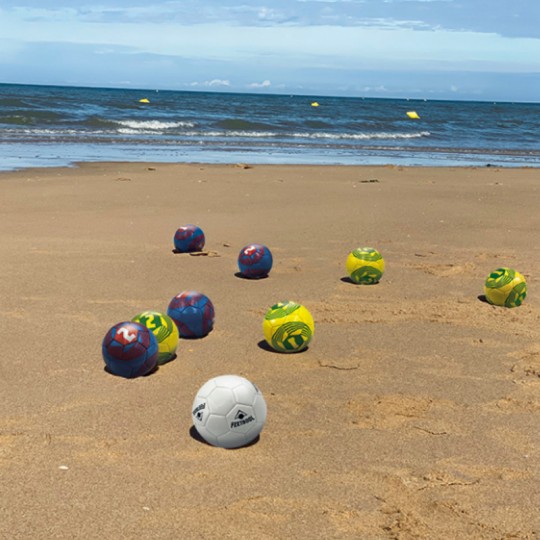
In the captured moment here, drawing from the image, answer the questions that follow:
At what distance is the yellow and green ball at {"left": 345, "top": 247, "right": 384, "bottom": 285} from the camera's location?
27.6 feet

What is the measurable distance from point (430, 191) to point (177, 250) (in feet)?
25.7

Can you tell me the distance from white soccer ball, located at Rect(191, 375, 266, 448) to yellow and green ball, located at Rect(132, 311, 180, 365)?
1275 mm

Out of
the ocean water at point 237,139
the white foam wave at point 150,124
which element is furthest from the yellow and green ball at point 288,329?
the white foam wave at point 150,124

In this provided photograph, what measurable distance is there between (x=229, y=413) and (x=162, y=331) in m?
1.52

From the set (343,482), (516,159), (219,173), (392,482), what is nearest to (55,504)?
(343,482)

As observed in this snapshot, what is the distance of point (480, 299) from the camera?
811 cm

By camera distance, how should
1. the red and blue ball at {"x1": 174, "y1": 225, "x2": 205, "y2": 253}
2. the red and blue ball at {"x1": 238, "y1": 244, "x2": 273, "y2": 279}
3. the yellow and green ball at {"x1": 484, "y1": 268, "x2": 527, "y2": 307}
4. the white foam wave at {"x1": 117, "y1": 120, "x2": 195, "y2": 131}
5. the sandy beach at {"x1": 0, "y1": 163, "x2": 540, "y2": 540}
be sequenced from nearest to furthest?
the sandy beach at {"x1": 0, "y1": 163, "x2": 540, "y2": 540} < the yellow and green ball at {"x1": 484, "y1": 268, "x2": 527, "y2": 307} < the red and blue ball at {"x1": 238, "y1": 244, "x2": 273, "y2": 279} < the red and blue ball at {"x1": 174, "y1": 225, "x2": 205, "y2": 253} < the white foam wave at {"x1": 117, "y1": 120, "x2": 195, "y2": 131}

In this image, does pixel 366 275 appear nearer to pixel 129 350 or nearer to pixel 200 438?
pixel 129 350

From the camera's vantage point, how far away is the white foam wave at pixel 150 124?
34688 millimetres

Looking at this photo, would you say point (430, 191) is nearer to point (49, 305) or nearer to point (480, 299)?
point (480, 299)

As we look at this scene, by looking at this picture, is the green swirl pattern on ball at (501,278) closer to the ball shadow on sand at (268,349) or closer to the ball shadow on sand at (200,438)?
the ball shadow on sand at (268,349)

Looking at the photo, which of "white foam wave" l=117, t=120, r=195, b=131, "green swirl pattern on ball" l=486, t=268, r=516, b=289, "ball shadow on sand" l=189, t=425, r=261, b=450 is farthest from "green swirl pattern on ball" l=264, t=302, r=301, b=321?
"white foam wave" l=117, t=120, r=195, b=131

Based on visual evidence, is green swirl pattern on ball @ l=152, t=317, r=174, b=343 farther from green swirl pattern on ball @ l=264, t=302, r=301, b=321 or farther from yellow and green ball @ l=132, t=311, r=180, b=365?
green swirl pattern on ball @ l=264, t=302, r=301, b=321

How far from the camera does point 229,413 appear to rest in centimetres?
456
